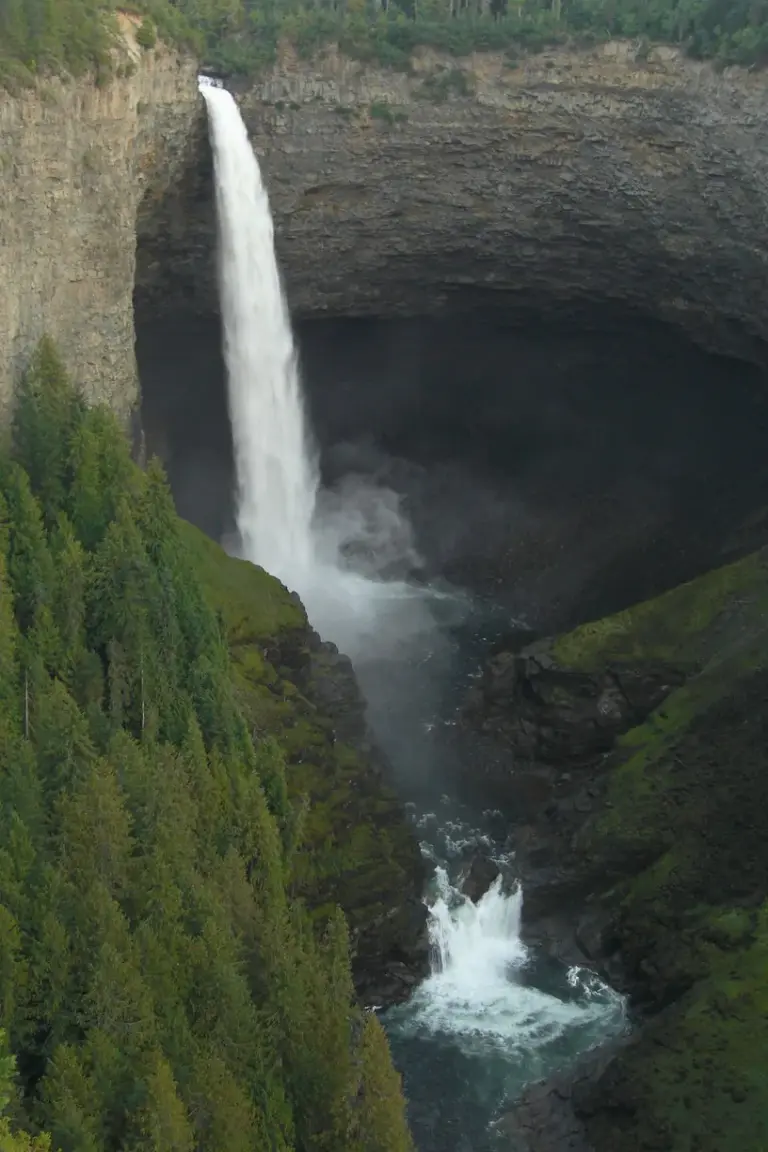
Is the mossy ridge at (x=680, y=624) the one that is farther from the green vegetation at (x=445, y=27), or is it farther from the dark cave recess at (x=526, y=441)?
the green vegetation at (x=445, y=27)

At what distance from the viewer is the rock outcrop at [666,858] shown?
2666cm

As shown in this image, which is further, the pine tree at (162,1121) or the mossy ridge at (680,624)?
the mossy ridge at (680,624)

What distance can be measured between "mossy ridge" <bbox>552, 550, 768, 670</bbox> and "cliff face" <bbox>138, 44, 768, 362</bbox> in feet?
29.8

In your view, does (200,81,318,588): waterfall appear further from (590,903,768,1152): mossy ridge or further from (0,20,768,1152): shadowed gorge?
(590,903,768,1152): mossy ridge

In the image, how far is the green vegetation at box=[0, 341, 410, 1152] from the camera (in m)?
22.0

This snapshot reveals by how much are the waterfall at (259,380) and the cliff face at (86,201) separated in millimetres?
2122

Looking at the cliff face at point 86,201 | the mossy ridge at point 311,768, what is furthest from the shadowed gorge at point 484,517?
the cliff face at point 86,201

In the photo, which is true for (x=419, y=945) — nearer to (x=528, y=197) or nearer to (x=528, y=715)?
(x=528, y=715)

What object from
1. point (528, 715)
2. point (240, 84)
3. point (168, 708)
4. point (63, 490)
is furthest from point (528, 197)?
point (168, 708)

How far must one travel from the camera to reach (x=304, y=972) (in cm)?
2569

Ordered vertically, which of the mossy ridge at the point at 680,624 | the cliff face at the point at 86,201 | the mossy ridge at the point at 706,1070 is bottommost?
the mossy ridge at the point at 706,1070

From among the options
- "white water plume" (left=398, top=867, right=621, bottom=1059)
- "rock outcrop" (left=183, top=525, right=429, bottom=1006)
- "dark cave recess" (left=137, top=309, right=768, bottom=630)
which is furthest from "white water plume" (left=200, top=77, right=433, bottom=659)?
"white water plume" (left=398, top=867, right=621, bottom=1059)

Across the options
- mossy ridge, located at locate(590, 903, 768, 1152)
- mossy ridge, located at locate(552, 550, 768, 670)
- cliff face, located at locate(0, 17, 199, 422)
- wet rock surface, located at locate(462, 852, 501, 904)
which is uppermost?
cliff face, located at locate(0, 17, 199, 422)

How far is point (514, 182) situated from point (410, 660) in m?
15.0
